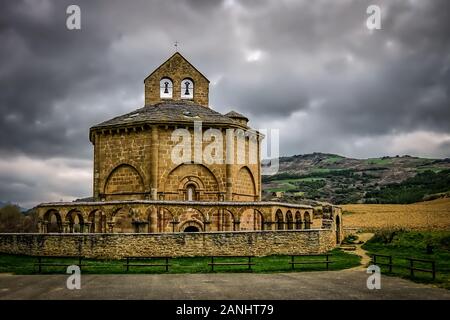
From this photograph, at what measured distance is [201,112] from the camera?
37219 millimetres

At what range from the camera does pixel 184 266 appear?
74.9 feet

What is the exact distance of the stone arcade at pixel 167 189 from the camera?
30047 mm

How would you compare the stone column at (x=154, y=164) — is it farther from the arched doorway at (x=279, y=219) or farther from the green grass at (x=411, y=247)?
the green grass at (x=411, y=247)

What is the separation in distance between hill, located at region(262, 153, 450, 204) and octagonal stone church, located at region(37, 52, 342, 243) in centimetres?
4316

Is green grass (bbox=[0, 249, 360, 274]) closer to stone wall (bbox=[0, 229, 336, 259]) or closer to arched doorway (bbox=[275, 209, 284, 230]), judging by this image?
stone wall (bbox=[0, 229, 336, 259])

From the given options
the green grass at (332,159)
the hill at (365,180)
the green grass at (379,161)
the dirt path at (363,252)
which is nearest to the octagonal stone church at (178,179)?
the dirt path at (363,252)

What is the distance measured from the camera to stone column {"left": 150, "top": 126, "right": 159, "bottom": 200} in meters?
32.6

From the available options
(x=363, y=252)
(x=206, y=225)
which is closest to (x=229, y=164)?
(x=206, y=225)

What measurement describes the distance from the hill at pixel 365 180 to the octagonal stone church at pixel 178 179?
4316 cm

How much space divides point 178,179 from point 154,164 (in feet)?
6.39

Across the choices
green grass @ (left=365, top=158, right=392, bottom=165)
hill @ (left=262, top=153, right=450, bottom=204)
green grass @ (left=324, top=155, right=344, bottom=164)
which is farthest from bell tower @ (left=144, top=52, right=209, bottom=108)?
green grass @ (left=324, top=155, right=344, bottom=164)

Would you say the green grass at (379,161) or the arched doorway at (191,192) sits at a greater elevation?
the green grass at (379,161)

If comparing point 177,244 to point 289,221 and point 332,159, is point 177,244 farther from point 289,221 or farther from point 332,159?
point 332,159

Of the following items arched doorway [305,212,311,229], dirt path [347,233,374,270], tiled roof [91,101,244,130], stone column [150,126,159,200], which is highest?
tiled roof [91,101,244,130]
